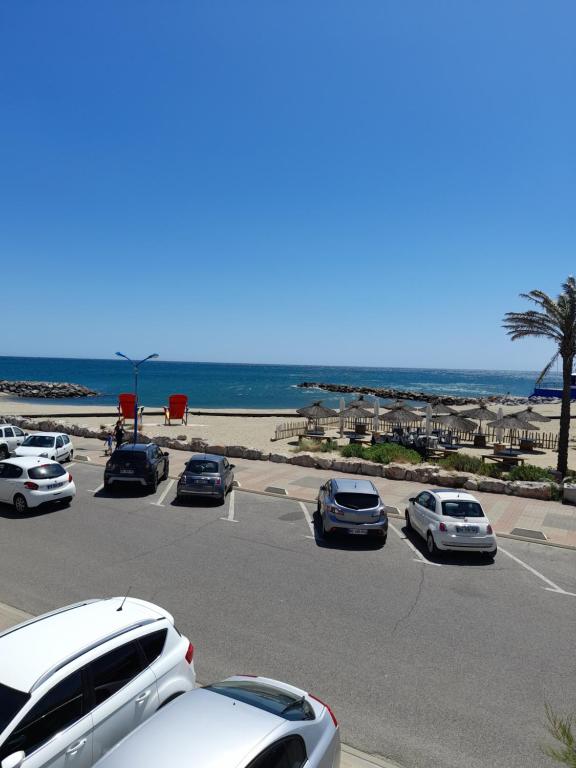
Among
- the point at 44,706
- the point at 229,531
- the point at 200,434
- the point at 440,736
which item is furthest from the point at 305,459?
the point at 44,706

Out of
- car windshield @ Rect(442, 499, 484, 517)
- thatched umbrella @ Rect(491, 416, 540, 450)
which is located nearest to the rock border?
car windshield @ Rect(442, 499, 484, 517)

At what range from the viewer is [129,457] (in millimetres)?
18031

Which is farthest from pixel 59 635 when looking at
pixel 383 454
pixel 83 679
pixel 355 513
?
pixel 383 454

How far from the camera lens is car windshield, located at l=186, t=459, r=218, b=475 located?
55.8 ft

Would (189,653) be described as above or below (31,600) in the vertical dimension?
above

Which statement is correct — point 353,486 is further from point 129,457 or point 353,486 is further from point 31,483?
point 31,483

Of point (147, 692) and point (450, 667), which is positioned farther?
point (450, 667)

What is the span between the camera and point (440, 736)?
6051mm

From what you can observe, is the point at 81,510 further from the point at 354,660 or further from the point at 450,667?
the point at 450,667

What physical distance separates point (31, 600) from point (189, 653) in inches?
190

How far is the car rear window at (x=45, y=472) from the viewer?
15.1m

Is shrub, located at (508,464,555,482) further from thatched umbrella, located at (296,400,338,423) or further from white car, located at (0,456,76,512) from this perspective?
white car, located at (0,456,76,512)

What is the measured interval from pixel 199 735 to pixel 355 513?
31.5 feet

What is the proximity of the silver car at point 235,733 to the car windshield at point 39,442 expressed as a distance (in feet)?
65.5
